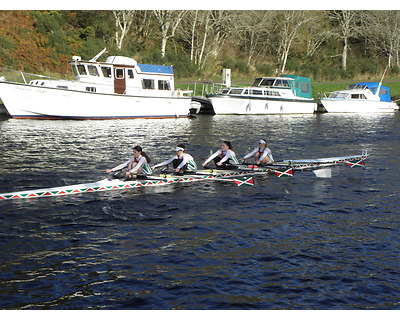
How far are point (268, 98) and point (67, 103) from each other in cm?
2103

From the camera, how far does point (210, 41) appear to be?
68875mm

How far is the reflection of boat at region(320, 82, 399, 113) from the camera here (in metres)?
56.9

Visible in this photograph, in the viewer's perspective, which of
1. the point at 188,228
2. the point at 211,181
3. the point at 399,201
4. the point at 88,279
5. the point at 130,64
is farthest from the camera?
the point at 130,64

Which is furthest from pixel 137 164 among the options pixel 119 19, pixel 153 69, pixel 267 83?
pixel 119 19

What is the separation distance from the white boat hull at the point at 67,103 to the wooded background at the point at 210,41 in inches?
506

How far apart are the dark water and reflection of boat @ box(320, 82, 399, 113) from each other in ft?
101

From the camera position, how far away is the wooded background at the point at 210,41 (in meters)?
56.7

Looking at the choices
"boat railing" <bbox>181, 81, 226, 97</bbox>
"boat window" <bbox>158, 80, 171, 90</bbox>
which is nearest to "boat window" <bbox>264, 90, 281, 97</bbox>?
"boat railing" <bbox>181, 81, 226, 97</bbox>

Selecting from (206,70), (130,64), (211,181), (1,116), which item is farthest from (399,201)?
(206,70)

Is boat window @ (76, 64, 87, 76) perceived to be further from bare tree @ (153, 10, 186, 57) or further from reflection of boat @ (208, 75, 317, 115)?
bare tree @ (153, 10, 186, 57)

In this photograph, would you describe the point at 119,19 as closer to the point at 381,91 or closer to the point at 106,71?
the point at 106,71

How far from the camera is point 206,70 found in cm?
6569

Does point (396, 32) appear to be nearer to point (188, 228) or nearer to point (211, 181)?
point (211, 181)

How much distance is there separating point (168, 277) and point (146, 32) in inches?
2312
